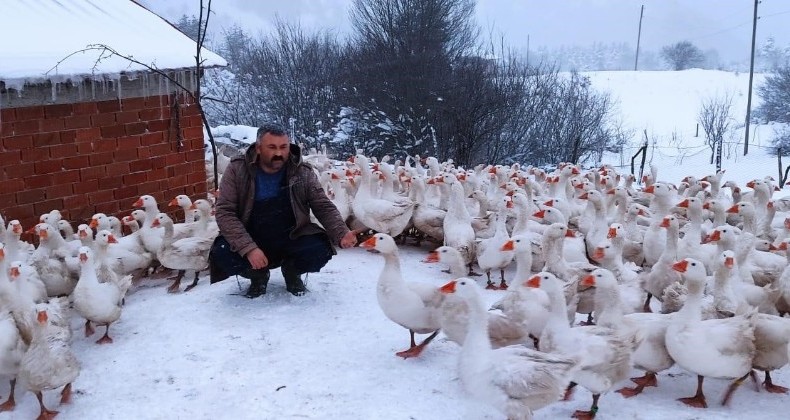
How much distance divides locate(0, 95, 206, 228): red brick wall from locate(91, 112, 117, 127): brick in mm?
11

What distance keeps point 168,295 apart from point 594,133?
22026 mm

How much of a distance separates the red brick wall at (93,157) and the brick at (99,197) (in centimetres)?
1

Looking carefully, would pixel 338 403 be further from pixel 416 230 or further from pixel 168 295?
pixel 416 230

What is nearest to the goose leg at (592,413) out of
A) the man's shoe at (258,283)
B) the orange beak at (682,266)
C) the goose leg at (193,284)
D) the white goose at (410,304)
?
the orange beak at (682,266)

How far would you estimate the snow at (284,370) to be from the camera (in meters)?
4.10

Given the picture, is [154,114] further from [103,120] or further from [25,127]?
[25,127]

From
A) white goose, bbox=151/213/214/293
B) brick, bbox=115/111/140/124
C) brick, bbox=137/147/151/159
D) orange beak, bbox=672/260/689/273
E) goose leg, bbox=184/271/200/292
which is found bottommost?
goose leg, bbox=184/271/200/292

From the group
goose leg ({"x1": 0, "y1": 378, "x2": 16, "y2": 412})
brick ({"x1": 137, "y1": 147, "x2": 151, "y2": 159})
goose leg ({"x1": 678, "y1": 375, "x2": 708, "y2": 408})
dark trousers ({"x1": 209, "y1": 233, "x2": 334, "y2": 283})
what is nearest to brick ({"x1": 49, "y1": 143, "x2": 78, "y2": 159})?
brick ({"x1": 137, "y1": 147, "x2": 151, "y2": 159})

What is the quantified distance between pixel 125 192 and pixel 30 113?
1414 millimetres

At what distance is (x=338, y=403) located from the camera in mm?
4168

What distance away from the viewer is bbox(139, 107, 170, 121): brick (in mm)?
7676

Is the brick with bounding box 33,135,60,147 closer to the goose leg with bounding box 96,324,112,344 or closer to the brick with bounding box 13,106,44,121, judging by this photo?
the brick with bounding box 13,106,44,121

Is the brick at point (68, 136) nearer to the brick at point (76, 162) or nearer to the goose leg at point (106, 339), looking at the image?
the brick at point (76, 162)

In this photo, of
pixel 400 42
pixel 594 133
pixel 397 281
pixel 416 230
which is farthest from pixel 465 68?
pixel 397 281
